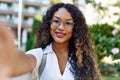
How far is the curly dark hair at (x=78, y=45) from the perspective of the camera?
98.8 inches

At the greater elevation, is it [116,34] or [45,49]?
[45,49]

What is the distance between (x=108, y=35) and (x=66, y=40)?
26.0ft

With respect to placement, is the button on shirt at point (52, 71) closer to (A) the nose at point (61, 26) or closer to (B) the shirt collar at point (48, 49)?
(B) the shirt collar at point (48, 49)

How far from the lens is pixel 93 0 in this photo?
30.7 feet

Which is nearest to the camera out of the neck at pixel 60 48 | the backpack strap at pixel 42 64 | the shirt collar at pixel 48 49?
the backpack strap at pixel 42 64

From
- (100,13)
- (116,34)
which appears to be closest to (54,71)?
(116,34)

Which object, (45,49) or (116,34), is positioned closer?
(45,49)

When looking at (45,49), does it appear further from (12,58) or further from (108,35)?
(108,35)

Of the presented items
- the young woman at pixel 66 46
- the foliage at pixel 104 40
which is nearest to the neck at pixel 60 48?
the young woman at pixel 66 46

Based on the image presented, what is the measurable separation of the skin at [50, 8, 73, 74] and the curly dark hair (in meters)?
0.03

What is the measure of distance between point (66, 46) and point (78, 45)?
95 millimetres

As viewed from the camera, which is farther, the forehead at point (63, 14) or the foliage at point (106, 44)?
the foliage at point (106, 44)

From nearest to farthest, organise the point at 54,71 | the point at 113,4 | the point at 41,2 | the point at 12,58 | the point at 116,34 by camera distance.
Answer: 1. the point at 12,58
2. the point at 54,71
3. the point at 116,34
4. the point at 113,4
5. the point at 41,2

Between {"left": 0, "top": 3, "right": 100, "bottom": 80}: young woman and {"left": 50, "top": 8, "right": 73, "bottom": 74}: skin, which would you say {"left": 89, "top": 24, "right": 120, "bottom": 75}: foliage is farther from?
{"left": 50, "top": 8, "right": 73, "bottom": 74}: skin
